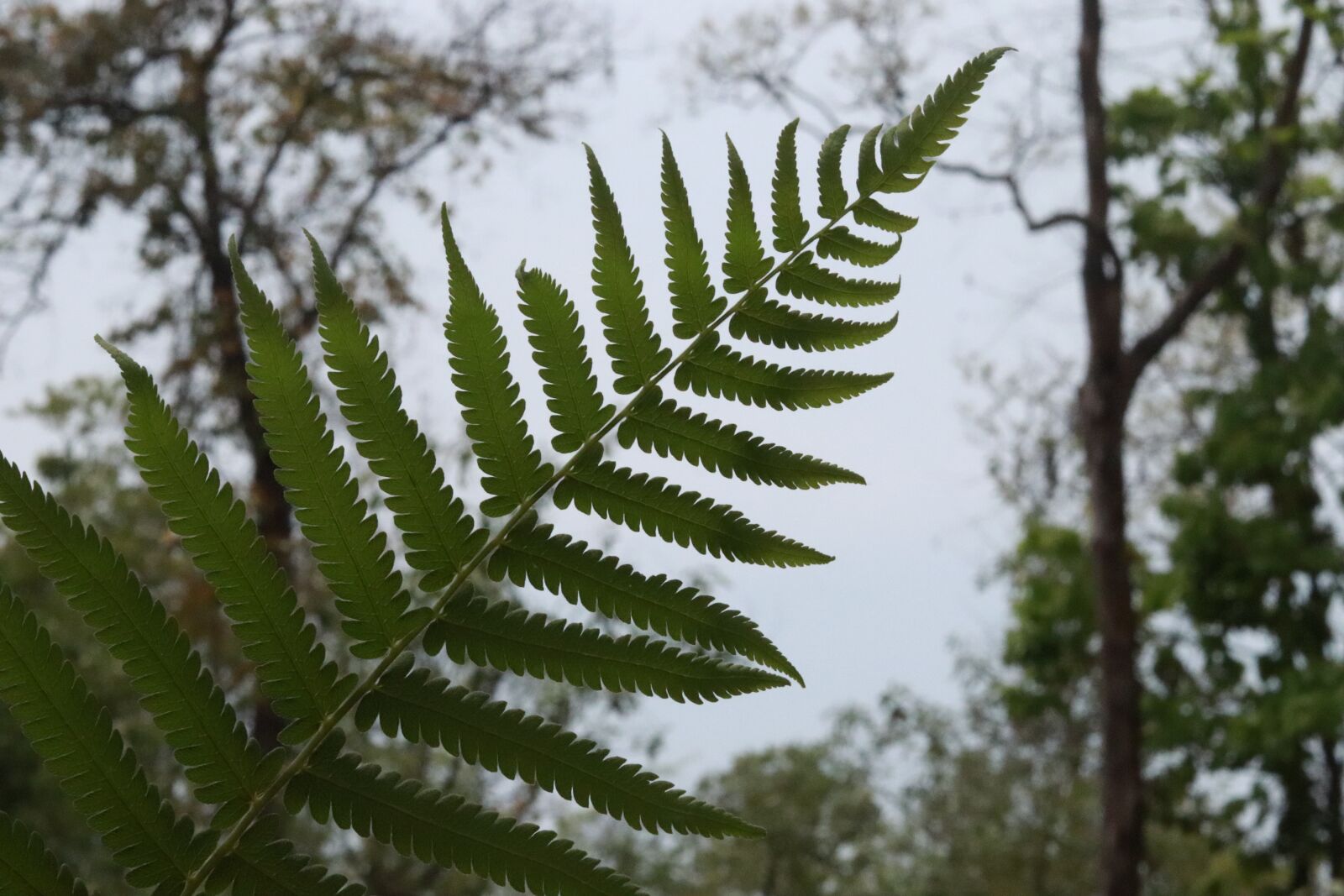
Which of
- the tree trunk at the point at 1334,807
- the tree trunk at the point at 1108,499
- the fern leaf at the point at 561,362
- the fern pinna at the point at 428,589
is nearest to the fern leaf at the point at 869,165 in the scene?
the fern pinna at the point at 428,589

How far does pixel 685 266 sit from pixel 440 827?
0.19 m

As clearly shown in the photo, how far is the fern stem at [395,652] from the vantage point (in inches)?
13.7

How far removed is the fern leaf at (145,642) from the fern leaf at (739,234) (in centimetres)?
19

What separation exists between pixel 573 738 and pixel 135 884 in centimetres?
11

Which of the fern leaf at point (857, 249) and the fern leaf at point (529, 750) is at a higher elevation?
the fern leaf at point (857, 249)

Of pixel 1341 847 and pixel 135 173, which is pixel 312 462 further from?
pixel 1341 847

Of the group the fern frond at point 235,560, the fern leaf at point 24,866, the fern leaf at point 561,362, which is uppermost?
the fern leaf at point 561,362

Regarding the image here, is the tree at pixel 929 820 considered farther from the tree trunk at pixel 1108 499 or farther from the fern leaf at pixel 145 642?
the fern leaf at pixel 145 642

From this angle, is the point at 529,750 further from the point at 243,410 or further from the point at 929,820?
the point at 929,820

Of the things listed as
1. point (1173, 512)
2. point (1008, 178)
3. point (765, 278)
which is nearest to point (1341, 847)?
point (1173, 512)

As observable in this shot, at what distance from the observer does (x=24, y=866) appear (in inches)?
12.7

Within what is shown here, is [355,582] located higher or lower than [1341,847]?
lower

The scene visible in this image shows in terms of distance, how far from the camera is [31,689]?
0.33 meters

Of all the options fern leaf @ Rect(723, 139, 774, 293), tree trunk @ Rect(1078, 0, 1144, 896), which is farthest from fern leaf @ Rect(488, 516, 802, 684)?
tree trunk @ Rect(1078, 0, 1144, 896)
